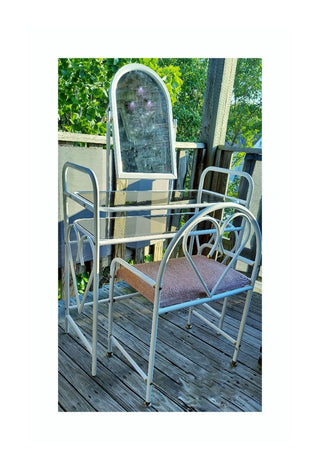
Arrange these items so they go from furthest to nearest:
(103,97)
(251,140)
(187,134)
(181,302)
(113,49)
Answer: (251,140) → (187,134) → (103,97) → (113,49) → (181,302)

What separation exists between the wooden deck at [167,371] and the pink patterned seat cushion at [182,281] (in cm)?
49

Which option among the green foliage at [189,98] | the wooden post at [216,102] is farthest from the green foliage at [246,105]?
the wooden post at [216,102]

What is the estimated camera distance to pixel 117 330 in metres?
1.90

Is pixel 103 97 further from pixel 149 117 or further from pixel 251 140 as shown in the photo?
pixel 251 140

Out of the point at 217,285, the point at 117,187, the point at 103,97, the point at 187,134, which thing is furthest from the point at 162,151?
the point at 187,134

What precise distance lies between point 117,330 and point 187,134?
17.8 ft

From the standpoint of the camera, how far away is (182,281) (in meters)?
1.40

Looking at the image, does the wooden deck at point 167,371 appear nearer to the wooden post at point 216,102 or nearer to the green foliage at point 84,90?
the wooden post at point 216,102

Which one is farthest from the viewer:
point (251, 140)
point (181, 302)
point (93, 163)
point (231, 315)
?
point (251, 140)

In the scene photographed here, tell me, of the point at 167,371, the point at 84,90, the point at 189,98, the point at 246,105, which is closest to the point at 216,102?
the point at 84,90

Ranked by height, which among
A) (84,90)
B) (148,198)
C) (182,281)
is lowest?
(182,281)

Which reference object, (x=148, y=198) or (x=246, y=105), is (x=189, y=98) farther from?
(x=148, y=198)

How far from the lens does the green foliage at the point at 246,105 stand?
6.84 meters

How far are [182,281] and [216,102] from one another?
1520mm
